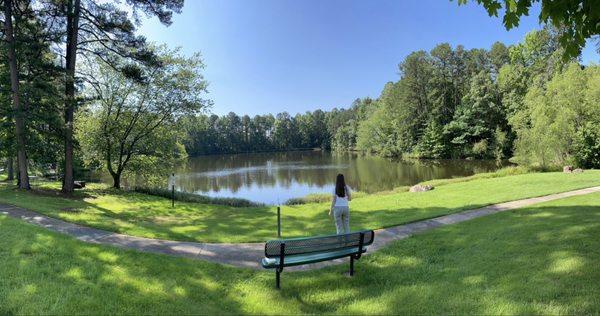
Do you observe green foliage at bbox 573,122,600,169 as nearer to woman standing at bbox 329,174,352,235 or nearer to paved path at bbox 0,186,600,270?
paved path at bbox 0,186,600,270

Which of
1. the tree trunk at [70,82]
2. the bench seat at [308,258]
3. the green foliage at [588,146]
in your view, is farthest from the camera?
the green foliage at [588,146]

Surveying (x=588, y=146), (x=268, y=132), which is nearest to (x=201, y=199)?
(x=588, y=146)

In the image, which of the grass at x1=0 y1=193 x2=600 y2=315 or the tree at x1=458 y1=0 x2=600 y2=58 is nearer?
the tree at x1=458 y1=0 x2=600 y2=58

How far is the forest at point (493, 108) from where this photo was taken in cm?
2694

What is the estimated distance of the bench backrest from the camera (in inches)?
196

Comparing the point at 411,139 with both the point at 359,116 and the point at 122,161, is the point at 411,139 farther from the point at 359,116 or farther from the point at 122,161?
the point at 122,161

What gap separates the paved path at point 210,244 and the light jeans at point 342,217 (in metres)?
0.68

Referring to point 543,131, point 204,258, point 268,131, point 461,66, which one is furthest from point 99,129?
point 268,131

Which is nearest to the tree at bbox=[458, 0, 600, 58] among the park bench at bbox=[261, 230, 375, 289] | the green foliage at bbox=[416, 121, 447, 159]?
the park bench at bbox=[261, 230, 375, 289]

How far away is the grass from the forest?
18.6m

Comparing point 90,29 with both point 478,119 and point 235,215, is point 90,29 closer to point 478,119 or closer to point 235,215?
point 235,215

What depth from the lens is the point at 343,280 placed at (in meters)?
5.38

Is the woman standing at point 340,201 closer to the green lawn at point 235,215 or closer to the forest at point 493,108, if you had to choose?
the green lawn at point 235,215

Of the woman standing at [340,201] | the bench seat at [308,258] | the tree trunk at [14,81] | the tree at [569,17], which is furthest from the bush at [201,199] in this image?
the tree at [569,17]
